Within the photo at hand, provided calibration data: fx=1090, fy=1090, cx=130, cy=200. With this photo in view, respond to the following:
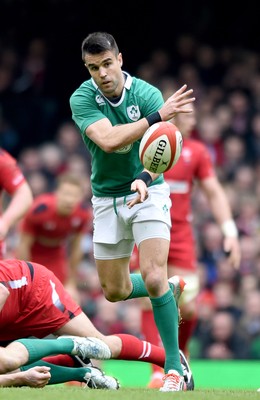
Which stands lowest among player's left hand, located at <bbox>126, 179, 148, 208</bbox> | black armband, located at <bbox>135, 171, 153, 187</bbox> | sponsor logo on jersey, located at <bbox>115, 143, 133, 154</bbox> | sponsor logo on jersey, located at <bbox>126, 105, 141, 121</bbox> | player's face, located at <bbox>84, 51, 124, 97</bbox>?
player's left hand, located at <bbox>126, 179, 148, 208</bbox>

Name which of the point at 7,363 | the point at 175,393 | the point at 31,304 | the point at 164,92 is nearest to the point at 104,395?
the point at 175,393

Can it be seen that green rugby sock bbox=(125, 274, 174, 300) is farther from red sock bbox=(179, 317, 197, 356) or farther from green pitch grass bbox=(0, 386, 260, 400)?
red sock bbox=(179, 317, 197, 356)

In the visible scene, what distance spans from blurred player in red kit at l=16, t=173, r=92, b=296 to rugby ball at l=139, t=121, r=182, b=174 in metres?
3.59

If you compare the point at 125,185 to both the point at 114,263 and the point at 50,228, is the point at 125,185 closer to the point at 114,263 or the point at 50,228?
the point at 114,263

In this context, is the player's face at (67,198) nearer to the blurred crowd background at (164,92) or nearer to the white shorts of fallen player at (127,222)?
the blurred crowd background at (164,92)

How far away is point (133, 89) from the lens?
7082 millimetres

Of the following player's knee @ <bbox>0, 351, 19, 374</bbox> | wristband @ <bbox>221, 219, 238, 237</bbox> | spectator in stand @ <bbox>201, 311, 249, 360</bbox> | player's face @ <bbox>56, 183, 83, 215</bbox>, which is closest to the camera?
player's knee @ <bbox>0, 351, 19, 374</bbox>

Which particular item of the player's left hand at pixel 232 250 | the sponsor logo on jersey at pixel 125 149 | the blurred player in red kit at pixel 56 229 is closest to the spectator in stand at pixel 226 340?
the blurred player in red kit at pixel 56 229

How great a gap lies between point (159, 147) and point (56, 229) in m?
3.92

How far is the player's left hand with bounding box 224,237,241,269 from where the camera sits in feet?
27.1

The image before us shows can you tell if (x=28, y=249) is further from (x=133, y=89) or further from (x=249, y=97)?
(x=249, y=97)

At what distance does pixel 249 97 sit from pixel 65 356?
Result: 9.25 m

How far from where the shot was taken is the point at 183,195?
30.2 feet

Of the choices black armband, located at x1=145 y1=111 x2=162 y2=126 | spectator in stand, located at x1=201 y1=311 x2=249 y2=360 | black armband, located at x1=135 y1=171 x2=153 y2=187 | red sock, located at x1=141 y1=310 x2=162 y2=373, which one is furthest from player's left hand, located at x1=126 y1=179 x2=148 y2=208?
spectator in stand, located at x1=201 y1=311 x2=249 y2=360
